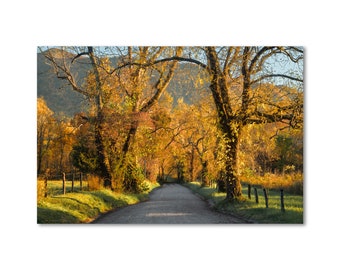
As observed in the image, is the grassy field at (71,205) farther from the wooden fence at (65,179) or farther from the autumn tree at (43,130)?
the autumn tree at (43,130)

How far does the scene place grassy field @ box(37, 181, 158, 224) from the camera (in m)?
10.3

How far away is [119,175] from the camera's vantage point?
14078 millimetres

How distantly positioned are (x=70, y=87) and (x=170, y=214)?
3.93 metres

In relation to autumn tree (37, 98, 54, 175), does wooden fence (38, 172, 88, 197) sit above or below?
below

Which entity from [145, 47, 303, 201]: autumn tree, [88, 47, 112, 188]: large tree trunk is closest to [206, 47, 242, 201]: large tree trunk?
[145, 47, 303, 201]: autumn tree

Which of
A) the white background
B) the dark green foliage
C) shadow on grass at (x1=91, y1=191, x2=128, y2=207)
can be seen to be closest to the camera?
the white background

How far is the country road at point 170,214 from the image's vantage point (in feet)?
34.1

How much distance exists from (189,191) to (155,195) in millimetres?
1263

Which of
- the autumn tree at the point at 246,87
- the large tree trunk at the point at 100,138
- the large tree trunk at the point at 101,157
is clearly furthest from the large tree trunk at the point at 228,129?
the large tree trunk at the point at 101,157

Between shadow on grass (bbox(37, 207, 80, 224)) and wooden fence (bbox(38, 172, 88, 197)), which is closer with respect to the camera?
shadow on grass (bbox(37, 207, 80, 224))

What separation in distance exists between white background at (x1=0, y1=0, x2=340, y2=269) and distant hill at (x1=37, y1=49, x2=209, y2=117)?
0.37 metres

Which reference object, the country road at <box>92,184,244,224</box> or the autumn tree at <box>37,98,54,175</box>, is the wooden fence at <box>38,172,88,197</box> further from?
the country road at <box>92,184,244,224</box>
